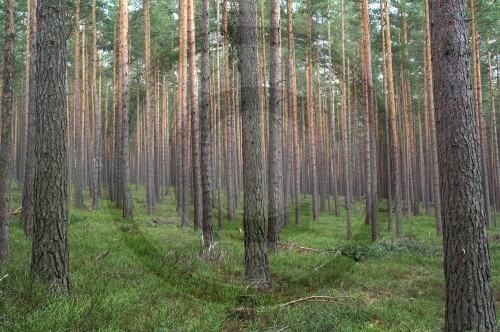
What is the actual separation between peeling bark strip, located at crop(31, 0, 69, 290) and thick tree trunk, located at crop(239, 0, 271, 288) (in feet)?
9.39

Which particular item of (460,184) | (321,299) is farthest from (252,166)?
(460,184)

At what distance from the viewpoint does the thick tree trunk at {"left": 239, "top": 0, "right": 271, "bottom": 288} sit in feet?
22.0

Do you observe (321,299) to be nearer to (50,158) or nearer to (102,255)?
(102,255)

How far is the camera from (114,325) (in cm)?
439

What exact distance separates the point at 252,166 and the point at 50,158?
310 cm

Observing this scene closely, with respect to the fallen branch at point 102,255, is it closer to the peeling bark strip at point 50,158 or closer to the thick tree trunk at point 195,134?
the peeling bark strip at point 50,158

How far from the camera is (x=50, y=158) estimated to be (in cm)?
514

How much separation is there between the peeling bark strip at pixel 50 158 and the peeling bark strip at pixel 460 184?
15.6 feet

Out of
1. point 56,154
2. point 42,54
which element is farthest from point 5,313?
point 42,54

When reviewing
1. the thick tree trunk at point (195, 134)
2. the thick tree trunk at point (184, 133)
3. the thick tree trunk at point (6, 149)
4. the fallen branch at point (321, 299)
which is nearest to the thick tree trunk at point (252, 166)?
the fallen branch at point (321, 299)

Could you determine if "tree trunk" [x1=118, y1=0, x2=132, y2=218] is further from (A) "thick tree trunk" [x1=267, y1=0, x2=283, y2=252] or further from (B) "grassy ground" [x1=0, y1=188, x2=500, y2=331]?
(A) "thick tree trunk" [x1=267, y1=0, x2=283, y2=252]

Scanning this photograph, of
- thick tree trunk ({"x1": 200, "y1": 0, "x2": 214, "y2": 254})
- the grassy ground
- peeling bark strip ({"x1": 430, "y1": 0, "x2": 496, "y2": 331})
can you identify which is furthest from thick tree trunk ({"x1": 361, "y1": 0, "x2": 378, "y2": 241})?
peeling bark strip ({"x1": 430, "y1": 0, "x2": 496, "y2": 331})

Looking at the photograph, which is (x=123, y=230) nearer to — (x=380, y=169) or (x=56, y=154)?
(x=56, y=154)

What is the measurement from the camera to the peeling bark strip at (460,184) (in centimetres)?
418
